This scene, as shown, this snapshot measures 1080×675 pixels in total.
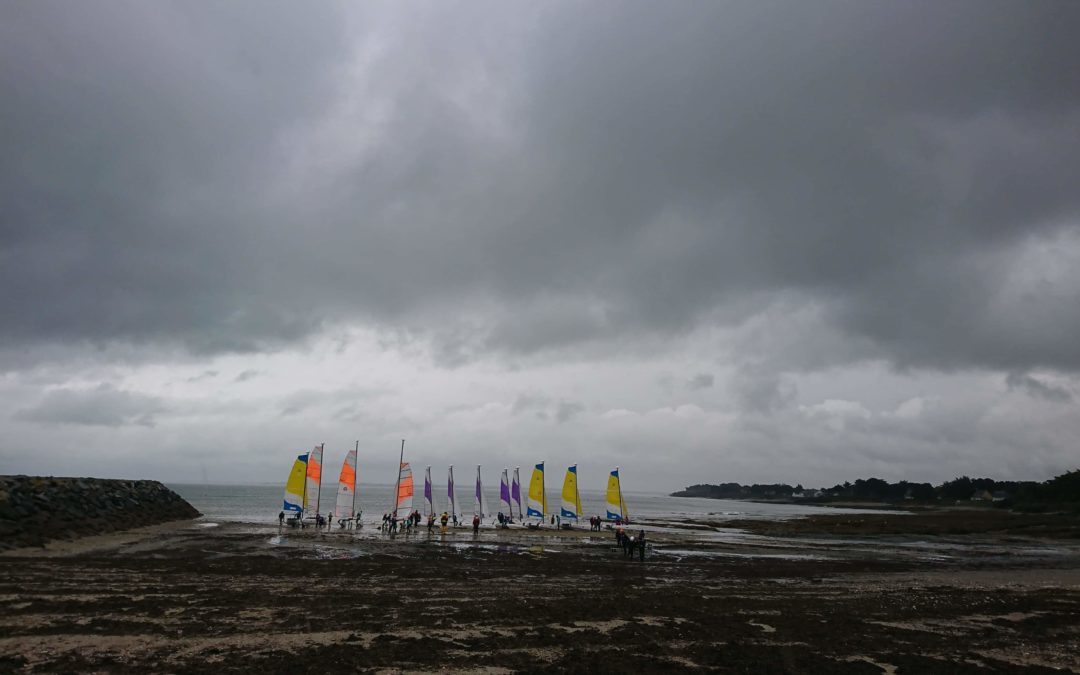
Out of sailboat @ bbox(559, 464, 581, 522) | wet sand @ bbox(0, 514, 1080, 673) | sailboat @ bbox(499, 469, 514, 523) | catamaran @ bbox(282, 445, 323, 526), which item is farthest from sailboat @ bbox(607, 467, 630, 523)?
catamaran @ bbox(282, 445, 323, 526)

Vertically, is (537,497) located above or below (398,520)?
above

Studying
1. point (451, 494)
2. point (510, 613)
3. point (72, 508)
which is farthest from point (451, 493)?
point (510, 613)

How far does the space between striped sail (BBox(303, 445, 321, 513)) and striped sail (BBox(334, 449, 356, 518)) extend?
6.73 ft

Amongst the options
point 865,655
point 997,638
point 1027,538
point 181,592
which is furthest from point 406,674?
point 1027,538

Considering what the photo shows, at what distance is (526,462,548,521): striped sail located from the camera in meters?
50.7

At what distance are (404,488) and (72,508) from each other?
68.1 ft

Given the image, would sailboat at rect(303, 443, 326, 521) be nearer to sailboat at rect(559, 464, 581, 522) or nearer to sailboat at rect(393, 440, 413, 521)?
sailboat at rect(393, 440, 413, 521)

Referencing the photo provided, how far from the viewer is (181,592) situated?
1484 centimetres

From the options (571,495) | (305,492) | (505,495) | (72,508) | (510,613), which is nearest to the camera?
(510,613)

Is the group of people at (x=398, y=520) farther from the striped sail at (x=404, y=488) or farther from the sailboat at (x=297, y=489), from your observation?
the sailboat at (x=297, y=489)

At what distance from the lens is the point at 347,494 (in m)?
46.2

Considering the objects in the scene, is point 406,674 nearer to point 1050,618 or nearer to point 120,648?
point 120,648

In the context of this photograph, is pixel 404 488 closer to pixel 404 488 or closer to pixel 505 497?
pixel 404 488

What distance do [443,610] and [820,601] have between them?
10.5 meters
